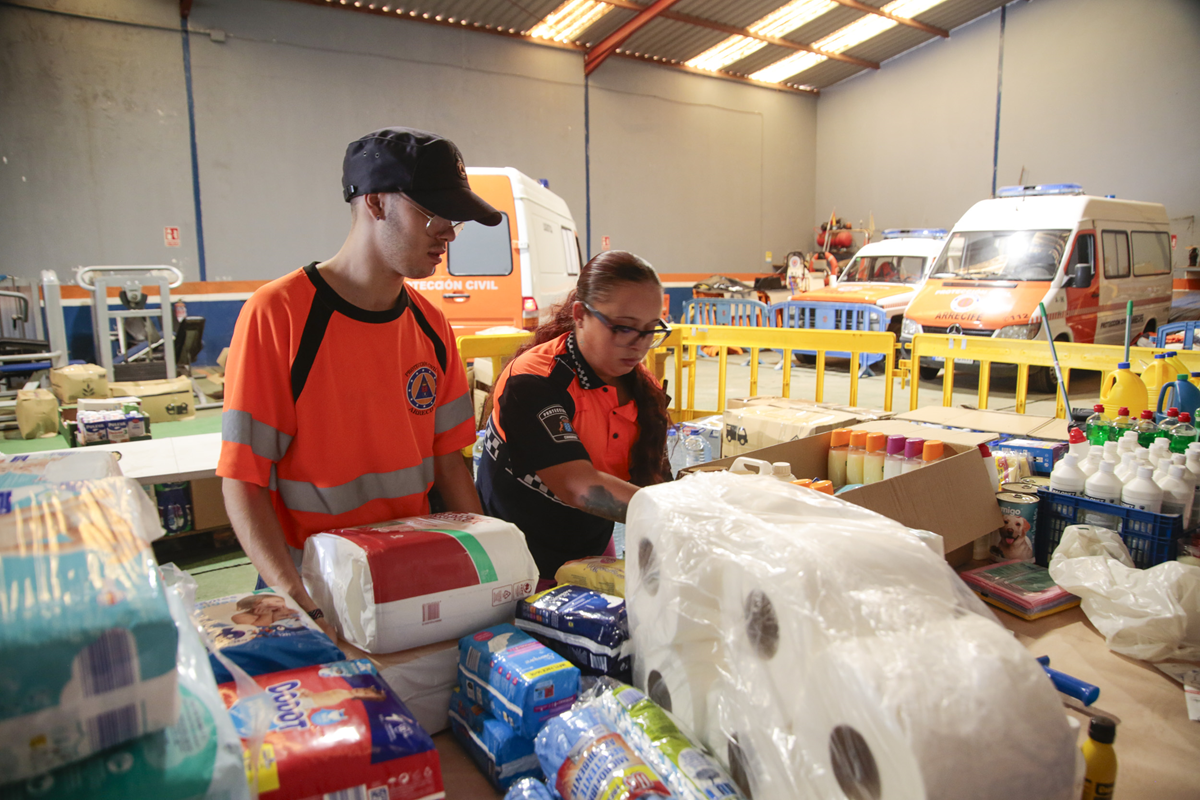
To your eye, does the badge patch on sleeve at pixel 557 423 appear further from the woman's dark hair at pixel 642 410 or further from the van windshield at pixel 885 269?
the van windshield at pixel 885 269

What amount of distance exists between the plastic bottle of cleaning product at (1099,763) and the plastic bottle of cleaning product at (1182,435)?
4.78 ft

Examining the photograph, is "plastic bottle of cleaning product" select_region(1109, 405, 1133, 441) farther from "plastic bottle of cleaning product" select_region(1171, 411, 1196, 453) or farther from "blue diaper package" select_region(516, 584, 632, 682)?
"blue diaper package" select_region(516, 584, 632, 682)

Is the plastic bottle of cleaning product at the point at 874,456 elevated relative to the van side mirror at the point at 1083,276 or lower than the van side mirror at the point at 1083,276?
lower

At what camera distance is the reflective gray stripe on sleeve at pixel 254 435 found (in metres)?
1.48

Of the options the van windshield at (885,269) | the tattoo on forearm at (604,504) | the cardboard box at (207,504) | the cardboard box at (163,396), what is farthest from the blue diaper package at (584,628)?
the van windshield at (885,269)

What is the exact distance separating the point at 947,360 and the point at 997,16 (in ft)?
38.2

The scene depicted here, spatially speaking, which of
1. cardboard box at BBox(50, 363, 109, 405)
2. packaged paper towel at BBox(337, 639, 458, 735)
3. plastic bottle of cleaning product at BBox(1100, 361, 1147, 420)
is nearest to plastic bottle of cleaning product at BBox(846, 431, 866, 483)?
plastic bottle of cleaning product at BBox(1100, 361, 1147, 420)

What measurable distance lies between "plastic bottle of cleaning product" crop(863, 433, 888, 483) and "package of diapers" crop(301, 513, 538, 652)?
1.29 metres

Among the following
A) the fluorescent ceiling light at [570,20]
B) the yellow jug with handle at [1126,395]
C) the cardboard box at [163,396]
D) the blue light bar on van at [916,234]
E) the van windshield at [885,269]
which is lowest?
the cardboard box at [163,396]

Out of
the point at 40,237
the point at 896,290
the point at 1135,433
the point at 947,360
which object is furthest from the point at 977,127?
the point at 40,237

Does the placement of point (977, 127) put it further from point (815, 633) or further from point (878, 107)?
point (815, 633)

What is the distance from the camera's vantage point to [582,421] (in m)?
2.07

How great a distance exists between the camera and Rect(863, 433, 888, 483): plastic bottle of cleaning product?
7.26ft

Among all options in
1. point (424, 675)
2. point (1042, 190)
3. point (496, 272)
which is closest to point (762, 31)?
point (1042, 190)
